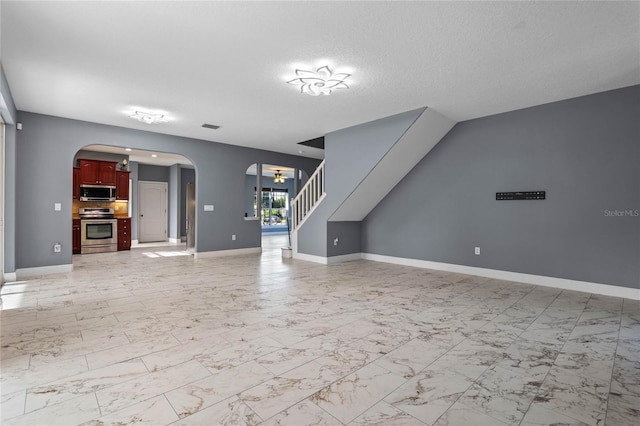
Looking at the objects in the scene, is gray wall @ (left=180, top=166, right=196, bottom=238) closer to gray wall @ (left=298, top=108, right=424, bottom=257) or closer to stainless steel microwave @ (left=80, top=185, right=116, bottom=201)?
stainless steel microwave @ (left=80, top=185, right=116, bottom=201)

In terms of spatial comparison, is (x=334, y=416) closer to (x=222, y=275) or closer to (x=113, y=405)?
(x=113, y=405)

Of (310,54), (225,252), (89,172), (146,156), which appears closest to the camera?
(310,54)

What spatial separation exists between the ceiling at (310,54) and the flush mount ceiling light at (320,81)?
5.2 inches

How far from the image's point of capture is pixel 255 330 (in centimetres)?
314

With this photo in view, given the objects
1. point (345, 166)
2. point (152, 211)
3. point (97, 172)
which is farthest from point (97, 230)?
point (345, 166)

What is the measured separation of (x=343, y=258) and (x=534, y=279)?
3.71 m

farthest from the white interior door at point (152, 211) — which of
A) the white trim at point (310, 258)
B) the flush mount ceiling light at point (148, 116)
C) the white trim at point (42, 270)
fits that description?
the white trim at point (310, 258)

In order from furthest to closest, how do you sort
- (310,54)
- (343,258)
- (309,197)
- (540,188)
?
(309,197) → (343,258) → (540,188) → (310,54)

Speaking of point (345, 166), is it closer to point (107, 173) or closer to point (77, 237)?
point (107, 173)

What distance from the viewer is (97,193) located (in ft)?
29.9

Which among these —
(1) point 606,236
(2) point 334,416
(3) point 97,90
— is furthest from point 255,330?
(1) point 606,236

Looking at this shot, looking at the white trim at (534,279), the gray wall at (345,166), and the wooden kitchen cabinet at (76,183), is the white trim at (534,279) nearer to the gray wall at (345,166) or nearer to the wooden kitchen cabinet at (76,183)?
the gray wall at (345,166)

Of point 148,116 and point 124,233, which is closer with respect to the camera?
point 148,116

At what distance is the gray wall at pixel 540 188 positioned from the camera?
443 cm
